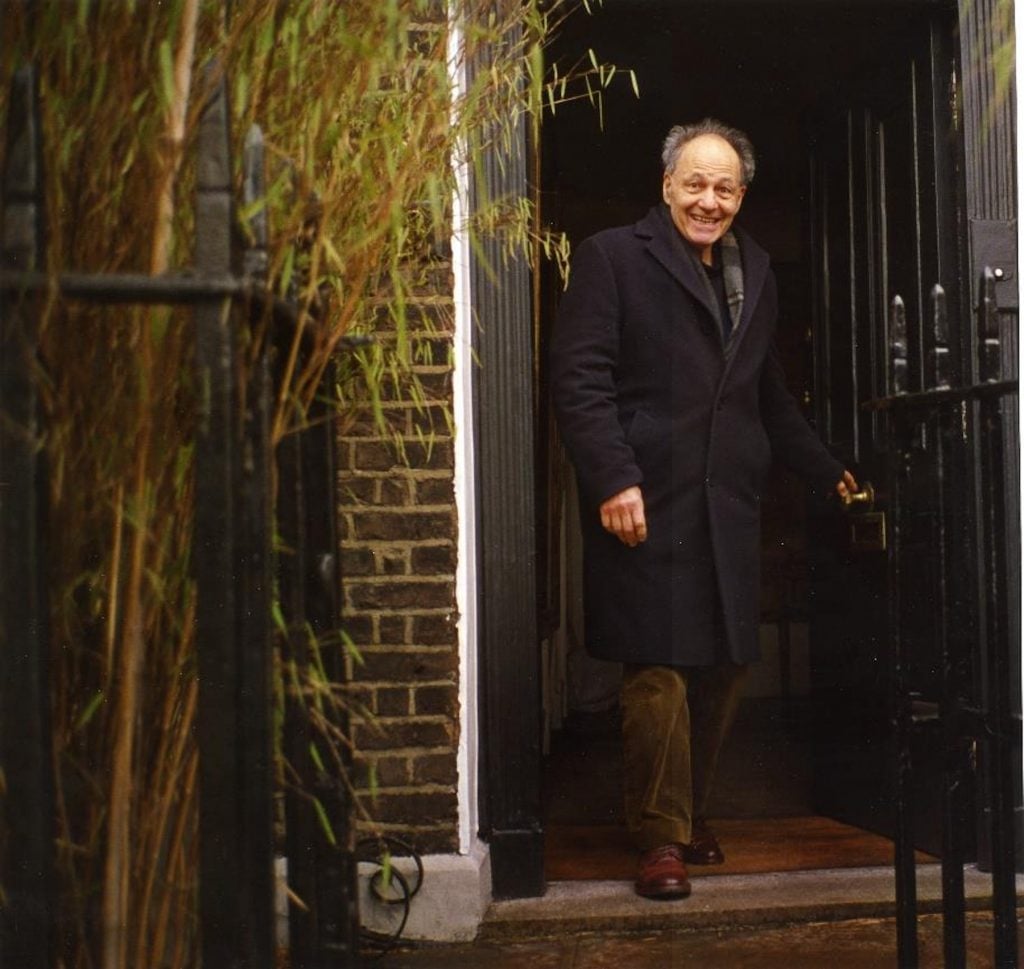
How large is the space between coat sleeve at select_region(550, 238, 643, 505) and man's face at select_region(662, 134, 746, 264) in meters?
0.26

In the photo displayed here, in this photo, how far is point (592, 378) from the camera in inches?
132

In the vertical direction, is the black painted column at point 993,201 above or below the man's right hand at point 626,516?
above

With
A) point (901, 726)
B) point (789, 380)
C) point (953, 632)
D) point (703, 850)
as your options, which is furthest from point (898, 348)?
point (789, 380)

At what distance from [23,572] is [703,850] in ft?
9.11

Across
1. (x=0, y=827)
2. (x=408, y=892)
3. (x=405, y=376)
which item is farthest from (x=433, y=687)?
(x=0, y=827)

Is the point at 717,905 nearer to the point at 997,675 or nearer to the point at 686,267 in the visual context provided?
the point at 997,675

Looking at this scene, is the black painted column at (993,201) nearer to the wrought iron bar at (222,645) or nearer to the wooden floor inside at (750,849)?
the wooden floor inside at (750,849)

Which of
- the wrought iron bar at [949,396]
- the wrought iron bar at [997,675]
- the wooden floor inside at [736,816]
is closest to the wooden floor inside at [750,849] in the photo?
the wooden floor inside at [736,816]

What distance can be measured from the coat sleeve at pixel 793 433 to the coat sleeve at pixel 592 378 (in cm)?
55

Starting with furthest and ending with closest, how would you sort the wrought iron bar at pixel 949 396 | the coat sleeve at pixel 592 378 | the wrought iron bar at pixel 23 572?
the coat sleeve at pixel 592 378, the wrought iron bar at pixel 949 396, the wrought iron bar at pixel 23 572

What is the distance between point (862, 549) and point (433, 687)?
4.82 ft

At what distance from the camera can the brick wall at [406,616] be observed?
317cm

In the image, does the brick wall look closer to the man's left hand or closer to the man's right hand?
the man's right hand

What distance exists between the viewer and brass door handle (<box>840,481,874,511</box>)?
3.80m
